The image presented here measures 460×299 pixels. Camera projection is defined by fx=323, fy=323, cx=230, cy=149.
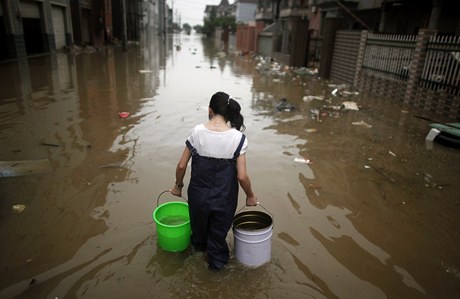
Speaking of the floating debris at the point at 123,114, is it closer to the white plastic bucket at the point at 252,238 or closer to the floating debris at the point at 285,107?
the floating debris at the point at 285,107

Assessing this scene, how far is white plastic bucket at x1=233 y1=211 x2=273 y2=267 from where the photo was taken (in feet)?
8.84

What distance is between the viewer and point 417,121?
7.75m

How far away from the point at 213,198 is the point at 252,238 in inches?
19.4

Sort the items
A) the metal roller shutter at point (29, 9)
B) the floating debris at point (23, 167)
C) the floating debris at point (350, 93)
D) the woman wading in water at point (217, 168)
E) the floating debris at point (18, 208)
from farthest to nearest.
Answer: the metal roller shutter at point (29, 9) < the floating debris at point (350, 93) < the floating debris at point (23, 167) < the floating debris at point (18, 208) < the woman wading in water at point (217, 168)

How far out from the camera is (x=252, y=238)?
2689 mm

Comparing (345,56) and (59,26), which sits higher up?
(59,26)

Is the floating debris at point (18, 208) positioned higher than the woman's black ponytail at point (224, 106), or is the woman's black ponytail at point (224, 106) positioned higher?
the woman's black ponytail at point (224, 106)

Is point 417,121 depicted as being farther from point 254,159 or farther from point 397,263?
point 397,263

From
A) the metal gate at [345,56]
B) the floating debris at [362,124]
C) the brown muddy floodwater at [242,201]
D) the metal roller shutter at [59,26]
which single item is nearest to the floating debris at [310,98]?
the brown muddy floodwater at [242,201]

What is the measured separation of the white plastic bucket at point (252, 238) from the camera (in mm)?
2695

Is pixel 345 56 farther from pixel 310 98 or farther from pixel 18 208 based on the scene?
pixel 18 208

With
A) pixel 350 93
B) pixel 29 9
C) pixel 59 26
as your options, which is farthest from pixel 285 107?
pixel 59 26

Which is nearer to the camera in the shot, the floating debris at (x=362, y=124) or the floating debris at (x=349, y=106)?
the floating debris at (x=362, y=124)

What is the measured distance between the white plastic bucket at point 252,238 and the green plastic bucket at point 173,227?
0.46 meters
